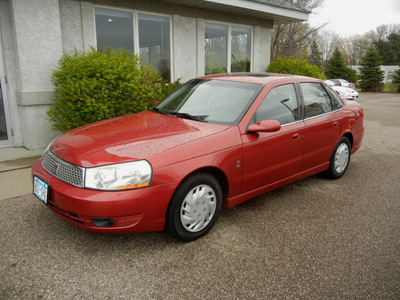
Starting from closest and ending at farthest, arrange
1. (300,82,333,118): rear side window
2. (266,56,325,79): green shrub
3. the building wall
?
(300,82,333,118): rear side window
the building wall
(266,56,325,79): green shrub

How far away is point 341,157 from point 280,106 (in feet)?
5.51

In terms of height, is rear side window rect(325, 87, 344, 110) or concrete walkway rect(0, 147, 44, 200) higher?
rear side window rect(325, 87, 344, 110)

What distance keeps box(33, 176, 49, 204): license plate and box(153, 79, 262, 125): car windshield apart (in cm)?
158

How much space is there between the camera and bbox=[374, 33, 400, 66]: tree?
195 ft

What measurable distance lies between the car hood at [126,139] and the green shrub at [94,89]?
215cm

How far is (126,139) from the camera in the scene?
2980mm

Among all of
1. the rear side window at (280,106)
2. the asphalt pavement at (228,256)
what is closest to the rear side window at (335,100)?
the rear side window at (280,106)

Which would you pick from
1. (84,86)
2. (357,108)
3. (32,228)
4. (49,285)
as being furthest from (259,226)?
(84,86)

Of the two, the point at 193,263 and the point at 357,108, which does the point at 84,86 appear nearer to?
the point at 193,263

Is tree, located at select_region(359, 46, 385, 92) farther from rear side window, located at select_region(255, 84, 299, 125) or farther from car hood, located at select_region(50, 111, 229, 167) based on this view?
car hood, located at select_region(50, 111, 229, 167)

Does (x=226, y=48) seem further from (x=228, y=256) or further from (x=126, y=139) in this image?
(x=228, y=256)

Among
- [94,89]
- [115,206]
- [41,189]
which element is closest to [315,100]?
[115,206]

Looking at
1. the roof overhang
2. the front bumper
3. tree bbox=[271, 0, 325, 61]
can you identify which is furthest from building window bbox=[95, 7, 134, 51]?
tree bbox=[271, 0, 325, 61]

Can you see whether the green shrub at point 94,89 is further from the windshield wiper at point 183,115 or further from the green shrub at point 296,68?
the green shrub at point 296,68
